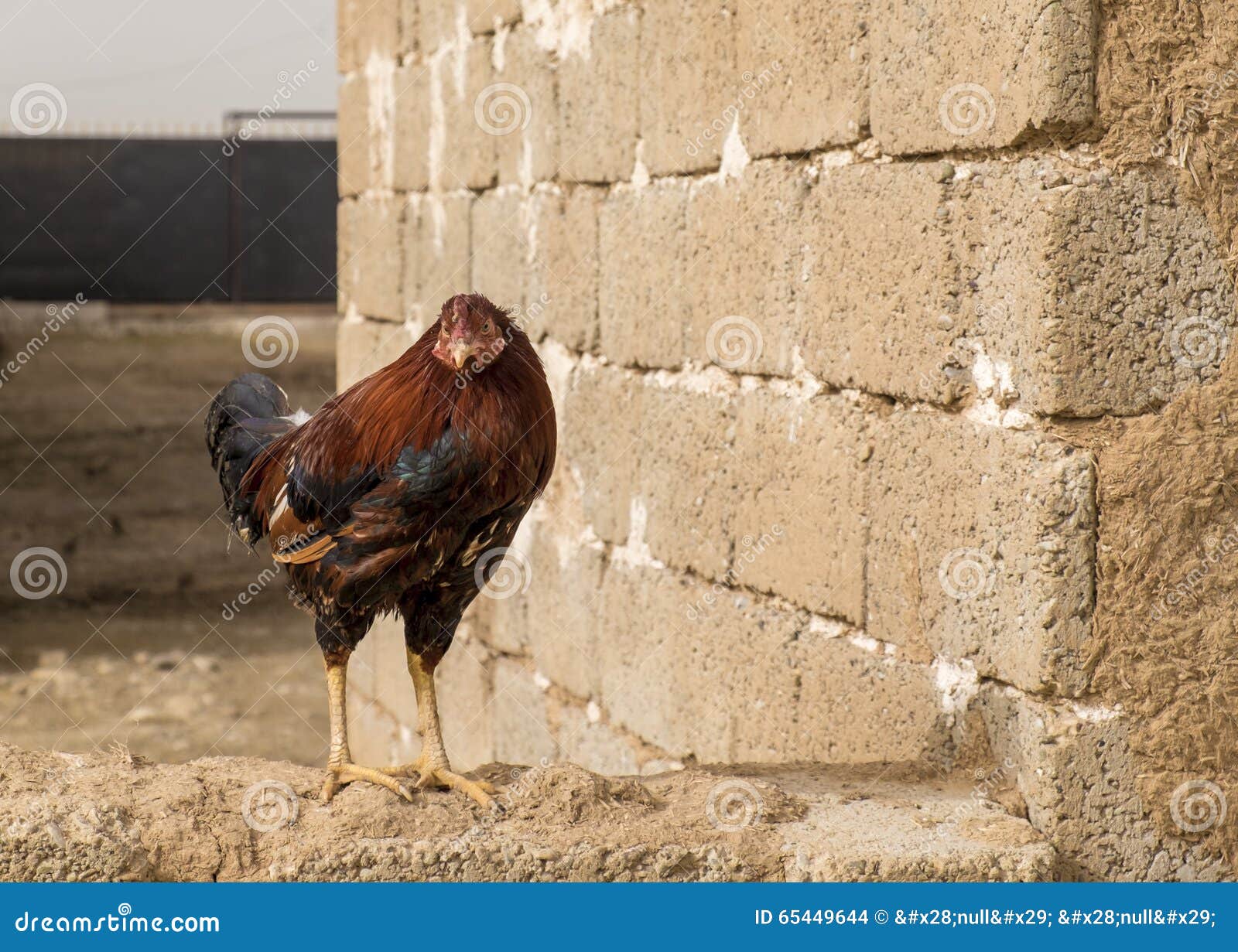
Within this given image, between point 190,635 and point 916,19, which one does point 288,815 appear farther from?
point 190,635

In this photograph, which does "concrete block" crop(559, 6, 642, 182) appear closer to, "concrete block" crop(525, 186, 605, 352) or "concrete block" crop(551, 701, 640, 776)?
"concrete block" crop(525, 186, 605, 352)

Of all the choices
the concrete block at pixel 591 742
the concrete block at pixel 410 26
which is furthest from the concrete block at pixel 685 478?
the concrete block at pixel 410 26

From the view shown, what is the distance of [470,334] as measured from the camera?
2912mm

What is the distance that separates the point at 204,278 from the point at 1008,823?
15.9m

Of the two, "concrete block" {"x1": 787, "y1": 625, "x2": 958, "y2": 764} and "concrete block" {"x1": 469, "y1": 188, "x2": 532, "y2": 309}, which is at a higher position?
"concrete block" {"x1": 469, "y1": 188, "x2": 532, "y2": 309}

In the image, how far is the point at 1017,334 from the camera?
306 cm

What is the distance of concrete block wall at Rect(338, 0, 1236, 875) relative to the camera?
301cm

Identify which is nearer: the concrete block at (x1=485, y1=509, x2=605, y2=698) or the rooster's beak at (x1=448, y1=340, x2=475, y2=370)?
the rooster's beak at (x1=448, y1=340, x2=475, y2=370)

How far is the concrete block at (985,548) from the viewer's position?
301 centimetres

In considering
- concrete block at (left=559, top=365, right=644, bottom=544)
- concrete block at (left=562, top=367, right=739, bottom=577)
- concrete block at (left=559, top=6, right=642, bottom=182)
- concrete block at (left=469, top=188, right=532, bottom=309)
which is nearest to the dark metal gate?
concrete block at (left=469, top=188, right=532, bottom=309)

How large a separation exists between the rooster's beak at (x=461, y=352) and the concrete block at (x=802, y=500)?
1147mm

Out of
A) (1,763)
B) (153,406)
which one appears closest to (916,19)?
(1,763)

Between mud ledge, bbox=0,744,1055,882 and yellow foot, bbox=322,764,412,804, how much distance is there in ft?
0.09

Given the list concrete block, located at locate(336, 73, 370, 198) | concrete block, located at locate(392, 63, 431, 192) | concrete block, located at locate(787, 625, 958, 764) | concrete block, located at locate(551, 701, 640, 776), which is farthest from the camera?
concrete block, located at locate(336, 73, 370, 198)
